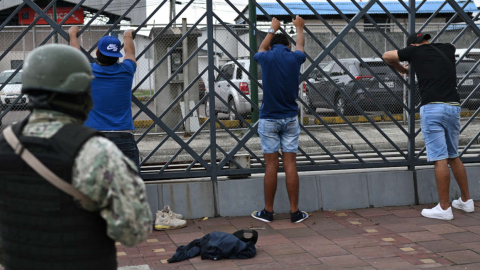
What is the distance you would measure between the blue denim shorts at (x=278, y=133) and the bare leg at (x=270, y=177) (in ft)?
0.25

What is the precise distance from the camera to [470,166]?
6906 mm

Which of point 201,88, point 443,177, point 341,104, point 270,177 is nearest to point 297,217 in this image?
point 270,177

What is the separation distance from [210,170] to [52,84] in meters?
4.35

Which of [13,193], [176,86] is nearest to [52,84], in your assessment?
[13,193]

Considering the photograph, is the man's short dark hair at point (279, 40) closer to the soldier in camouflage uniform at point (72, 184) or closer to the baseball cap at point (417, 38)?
the baseball cap at point (417, 38)

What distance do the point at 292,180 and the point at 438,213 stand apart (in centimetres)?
161

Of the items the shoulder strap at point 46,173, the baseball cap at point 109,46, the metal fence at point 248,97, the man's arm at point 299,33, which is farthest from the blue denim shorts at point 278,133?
the shoulder strap at point 46,173

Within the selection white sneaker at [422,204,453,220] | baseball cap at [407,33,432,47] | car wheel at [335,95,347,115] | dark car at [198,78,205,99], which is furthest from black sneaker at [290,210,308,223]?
dark car at [198,78,205,99]

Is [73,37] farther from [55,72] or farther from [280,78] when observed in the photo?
[55,72]

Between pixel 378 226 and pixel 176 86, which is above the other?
pixel 176 86

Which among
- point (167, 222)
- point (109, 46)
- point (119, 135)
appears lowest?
point (167, 222)

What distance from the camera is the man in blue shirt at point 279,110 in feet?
19.3

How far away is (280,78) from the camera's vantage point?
5.88 m

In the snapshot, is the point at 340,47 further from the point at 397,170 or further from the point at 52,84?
the point at 52,84
